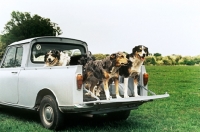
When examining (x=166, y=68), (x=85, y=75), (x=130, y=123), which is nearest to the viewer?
(x=85, y=75)

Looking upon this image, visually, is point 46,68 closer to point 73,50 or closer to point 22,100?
point 22,100

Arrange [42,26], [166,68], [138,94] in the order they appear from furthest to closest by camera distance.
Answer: [42,26]
[166,68]
[138,94]

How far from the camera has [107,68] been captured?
230 inches

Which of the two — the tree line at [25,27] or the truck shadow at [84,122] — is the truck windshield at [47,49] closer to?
the truck shadow at [84,122]

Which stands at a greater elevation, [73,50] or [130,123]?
[73,50]

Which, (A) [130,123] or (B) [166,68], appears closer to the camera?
(A) [130,123]

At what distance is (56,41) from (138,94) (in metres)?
2.35

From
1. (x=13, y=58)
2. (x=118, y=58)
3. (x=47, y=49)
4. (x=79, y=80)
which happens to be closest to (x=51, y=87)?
(x=79, y=80)

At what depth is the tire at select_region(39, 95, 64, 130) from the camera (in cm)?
590

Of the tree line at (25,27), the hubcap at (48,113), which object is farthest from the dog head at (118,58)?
the tree line at (25,27)

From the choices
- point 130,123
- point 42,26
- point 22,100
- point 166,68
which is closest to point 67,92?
point 22,100

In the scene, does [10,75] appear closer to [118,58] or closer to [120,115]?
[120,115]

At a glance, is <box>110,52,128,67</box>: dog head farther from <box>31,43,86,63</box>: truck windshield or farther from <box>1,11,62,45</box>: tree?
<box>1,11,62,45</box>: tree

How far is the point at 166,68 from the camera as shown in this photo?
995 inches
